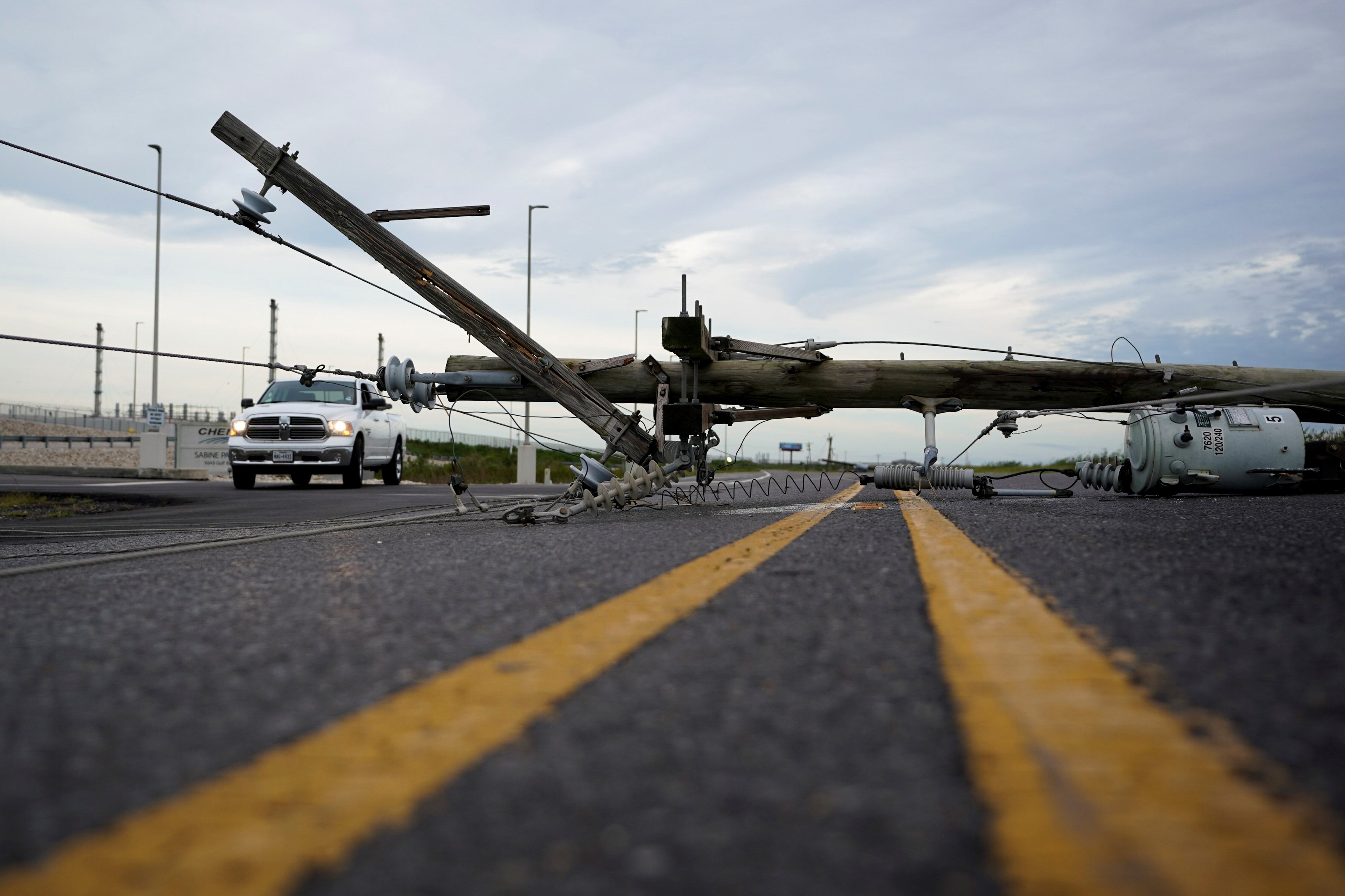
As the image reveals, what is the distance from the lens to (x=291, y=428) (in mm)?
14711

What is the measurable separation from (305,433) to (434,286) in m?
8.26

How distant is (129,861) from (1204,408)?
920 centimetres

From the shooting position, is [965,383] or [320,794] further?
[965,383]

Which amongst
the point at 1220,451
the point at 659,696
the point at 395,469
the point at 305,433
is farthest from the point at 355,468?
the point at 659,696

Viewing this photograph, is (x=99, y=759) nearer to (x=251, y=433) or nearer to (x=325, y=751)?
(x=325, y=751)

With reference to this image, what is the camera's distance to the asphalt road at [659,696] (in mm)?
1015

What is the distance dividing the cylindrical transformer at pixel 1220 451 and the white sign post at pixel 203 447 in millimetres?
22835

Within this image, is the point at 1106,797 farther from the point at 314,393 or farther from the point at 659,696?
the point at 314,393

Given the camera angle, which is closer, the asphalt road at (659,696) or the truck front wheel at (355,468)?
the asphalt road at (659,696)

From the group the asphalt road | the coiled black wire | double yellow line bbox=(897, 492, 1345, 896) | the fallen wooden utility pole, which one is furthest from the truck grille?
double yellow line bbox=(897, 492, 1345, 896)

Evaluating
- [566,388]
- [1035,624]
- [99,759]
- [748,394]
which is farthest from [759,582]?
[748,394]

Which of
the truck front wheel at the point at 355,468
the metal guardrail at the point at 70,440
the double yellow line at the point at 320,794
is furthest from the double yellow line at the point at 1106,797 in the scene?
the metal guardrail at the point at 70,440

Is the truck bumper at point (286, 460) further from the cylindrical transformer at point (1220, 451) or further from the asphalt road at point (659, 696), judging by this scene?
the cylindrical transformer at point (1220, 451)

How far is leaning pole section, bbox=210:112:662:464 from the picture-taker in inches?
297
